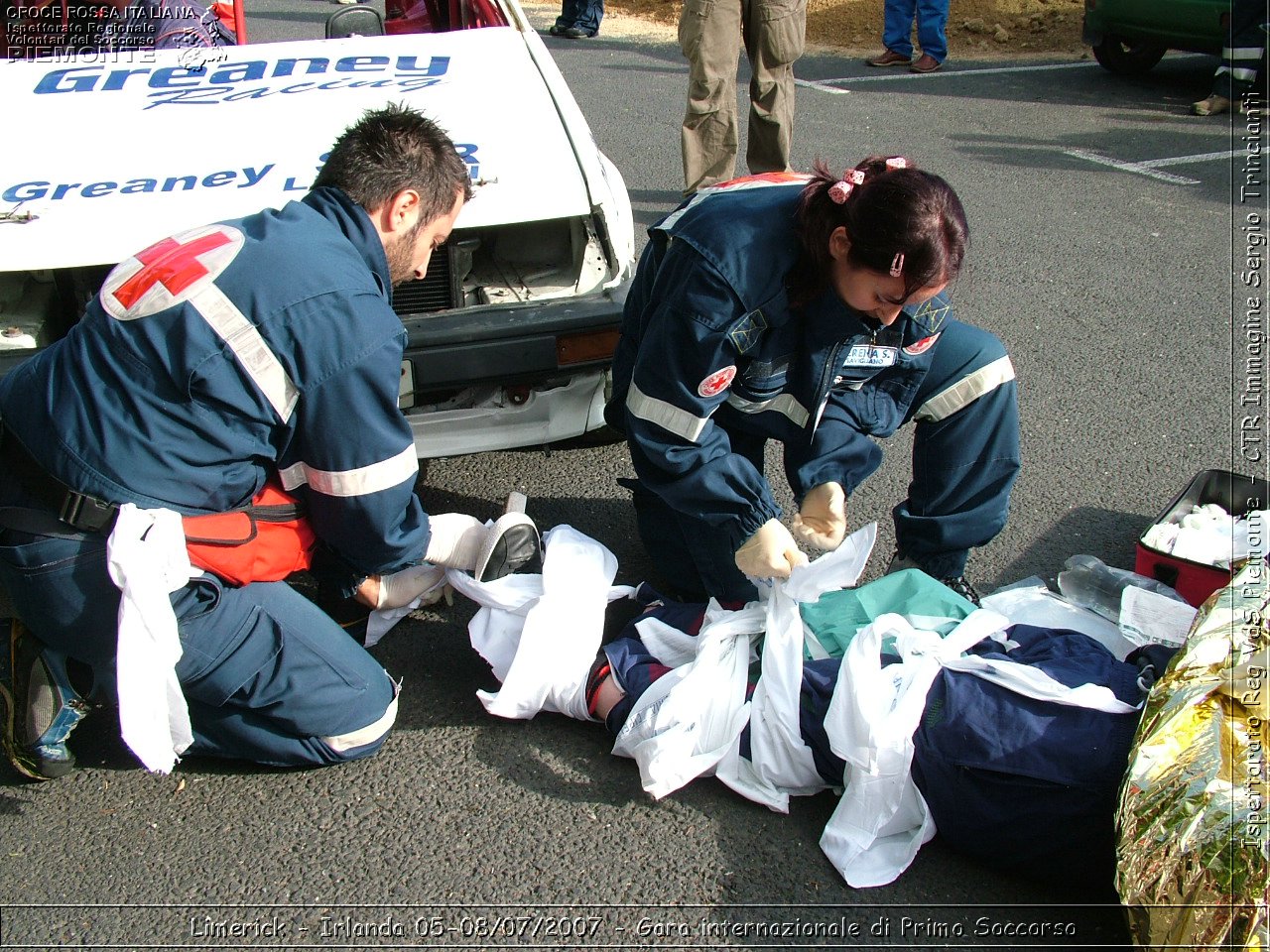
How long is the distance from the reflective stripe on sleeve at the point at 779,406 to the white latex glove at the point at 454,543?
2.21 ft

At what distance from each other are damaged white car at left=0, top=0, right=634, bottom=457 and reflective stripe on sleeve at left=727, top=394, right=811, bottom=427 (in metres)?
0.41

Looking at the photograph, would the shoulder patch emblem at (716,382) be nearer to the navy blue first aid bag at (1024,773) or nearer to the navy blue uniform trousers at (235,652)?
the navy blue first aid bag at (1024,773)

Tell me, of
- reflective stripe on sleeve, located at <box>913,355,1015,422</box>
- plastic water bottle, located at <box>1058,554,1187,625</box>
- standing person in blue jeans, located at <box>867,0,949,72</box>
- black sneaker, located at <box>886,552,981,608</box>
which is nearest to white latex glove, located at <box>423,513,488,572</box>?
black sneaker, located at <box>886,552,981,608</box>

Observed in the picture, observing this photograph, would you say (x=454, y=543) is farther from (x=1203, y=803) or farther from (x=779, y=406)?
(x=1203, y=803)

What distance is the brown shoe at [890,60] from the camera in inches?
356

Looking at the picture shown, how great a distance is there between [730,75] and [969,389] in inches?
112

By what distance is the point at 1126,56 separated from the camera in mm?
8469

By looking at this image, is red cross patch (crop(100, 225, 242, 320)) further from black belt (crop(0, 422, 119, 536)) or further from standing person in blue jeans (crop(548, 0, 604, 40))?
standing person in blue jeans (crop(548, 0, 604, 40))

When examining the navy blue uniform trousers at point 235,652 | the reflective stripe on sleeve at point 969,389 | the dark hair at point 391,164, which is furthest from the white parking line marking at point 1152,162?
the navy blue uniform trousers at point 235,652

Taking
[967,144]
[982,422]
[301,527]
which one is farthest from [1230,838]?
[967,144]

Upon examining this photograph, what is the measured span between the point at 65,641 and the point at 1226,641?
2051 millimetres

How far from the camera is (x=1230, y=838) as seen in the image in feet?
5.41

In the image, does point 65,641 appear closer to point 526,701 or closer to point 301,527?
point 301,527

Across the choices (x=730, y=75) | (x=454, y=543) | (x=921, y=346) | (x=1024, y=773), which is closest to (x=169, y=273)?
(x=454, y=543)
